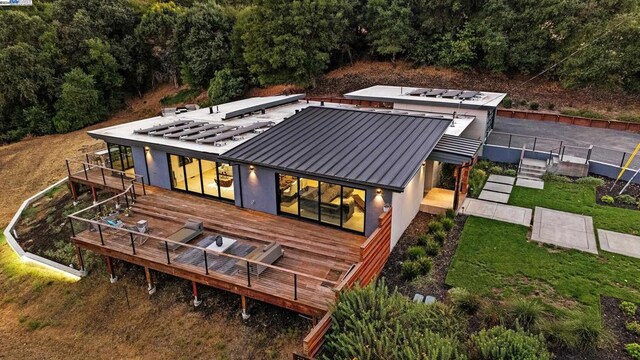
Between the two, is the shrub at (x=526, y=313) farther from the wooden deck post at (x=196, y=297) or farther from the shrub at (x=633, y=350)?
the wooden deck post at (x=196, y=297)

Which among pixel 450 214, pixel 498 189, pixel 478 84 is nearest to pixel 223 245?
pixel 450 214

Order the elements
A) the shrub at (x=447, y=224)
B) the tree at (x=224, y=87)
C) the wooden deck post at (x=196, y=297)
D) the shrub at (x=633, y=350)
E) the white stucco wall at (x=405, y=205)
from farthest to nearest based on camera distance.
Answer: the tree at (x=224, y=87) < the shrub at (x=447, y=224) < the white stucco wall at (x=405, y=205) < the wooden deck post at (x=196, y=297) < the shrub at (x=633, y=350)

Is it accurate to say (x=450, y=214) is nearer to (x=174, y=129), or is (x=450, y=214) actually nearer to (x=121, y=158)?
(x=174, y=129)

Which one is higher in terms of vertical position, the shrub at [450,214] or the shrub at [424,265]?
the shrub at [450,214]

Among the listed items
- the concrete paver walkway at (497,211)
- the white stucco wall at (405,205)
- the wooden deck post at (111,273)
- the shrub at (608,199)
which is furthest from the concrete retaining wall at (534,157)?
the wooden deck post at (111,273)

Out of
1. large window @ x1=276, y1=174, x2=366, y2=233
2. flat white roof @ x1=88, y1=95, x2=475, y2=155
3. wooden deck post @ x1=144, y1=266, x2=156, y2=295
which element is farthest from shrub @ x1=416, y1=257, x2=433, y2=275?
wooden deck post @ x1=144, y1=266, x2=156, y2=295

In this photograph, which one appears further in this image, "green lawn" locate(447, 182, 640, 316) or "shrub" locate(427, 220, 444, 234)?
"shrub" locate(427, 220, 444, 234)

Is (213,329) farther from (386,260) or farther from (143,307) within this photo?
(386,260)

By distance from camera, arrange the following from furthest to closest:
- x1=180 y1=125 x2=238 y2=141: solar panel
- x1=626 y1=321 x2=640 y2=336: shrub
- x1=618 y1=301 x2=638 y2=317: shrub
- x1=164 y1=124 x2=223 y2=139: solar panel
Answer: x1=164 y1=124 x2=223 y2=139: solar panel < x1=180 y1=125 x2=238 y2=141: solar panel < x1=618 y1=301 x2=638 y2=317: shrub < x1=626 y1=321 x2=640 y2=336: shrub

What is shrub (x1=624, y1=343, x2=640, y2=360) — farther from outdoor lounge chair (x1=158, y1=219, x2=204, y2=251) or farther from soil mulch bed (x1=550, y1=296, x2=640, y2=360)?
outdoor lounge chair (x1=158, y1=219, x2=204, y2=251)
